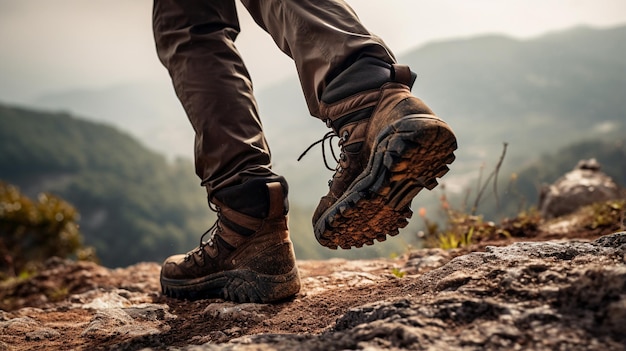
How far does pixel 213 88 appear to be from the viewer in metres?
2.00

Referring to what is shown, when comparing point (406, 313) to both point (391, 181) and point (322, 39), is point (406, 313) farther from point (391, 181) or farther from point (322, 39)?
point (322, 39)

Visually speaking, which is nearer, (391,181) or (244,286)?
(391,181)

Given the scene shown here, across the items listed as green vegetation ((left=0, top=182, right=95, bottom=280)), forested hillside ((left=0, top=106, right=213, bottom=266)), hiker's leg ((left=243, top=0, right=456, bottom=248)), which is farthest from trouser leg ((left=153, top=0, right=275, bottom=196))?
forested hillside ((left=0, top=106, right=213, bottom=266))

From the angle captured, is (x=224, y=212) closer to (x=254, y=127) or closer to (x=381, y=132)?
(x=254, y=127)

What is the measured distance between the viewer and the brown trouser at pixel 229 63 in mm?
1611

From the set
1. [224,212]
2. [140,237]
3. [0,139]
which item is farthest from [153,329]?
[0,139]

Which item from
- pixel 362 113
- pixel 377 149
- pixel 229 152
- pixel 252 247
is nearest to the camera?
pixel 377 149

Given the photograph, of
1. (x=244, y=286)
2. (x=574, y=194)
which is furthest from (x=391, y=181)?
(x=574, y=194)

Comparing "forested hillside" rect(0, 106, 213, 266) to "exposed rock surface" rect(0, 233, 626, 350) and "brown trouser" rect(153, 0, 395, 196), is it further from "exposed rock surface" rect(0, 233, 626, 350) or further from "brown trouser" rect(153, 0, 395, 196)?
"brown trouser" rect(153, 0, 395, 196)

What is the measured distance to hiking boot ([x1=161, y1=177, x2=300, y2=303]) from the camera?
6.53 feet

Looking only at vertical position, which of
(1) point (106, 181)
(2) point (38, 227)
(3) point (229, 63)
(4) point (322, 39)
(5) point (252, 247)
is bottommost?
(5) point (252, 247)

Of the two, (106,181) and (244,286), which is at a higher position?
(106,181)

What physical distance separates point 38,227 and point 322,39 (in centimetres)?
1204

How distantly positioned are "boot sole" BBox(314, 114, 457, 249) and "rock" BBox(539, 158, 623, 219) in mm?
→ 4372
